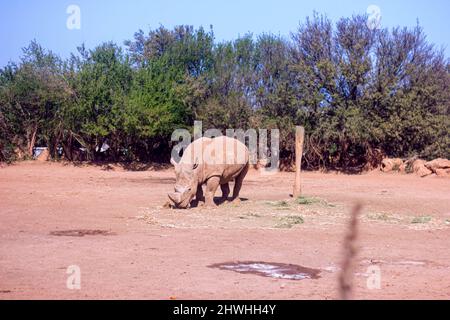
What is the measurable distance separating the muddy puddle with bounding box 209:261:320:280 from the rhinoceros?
7.00m

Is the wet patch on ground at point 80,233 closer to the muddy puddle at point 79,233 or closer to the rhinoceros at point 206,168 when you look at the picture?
the muddy puddle at point 79,233

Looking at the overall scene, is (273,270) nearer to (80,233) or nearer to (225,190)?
(80,233)

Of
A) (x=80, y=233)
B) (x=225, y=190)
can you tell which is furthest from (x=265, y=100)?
(x=80, y=233)

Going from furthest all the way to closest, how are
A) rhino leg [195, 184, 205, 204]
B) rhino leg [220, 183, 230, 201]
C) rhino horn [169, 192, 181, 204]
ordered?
1. rhino leg [220, 183, 230, 201]
2. rhino leg [195, 184, 205, 204]
3. rhino horn [169, 192, 181, 204]

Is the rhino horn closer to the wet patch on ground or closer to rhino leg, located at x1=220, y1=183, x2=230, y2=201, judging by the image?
rhino leg, located at x1=220, y1=183, x2=230, y2=201

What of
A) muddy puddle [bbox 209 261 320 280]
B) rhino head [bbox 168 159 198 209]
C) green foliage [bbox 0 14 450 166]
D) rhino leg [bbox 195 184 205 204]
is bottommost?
muddy puddle [bbox 209 261 320 280]

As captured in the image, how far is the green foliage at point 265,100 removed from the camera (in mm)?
32062

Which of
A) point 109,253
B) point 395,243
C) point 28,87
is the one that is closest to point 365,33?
point 28,87

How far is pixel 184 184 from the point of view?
16344 mm

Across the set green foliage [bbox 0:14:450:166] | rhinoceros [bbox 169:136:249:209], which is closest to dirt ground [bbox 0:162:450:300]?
rhinoceros [bbox 169:136:249:209]

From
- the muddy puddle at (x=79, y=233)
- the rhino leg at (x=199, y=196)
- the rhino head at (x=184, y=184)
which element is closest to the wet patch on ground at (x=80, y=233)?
the muddy puddle at (x=79, y=233)

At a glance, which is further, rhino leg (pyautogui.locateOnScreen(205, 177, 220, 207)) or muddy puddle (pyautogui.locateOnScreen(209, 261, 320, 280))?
rhino leg (pyautogui.locateOnScreen(205, 177, 220, 207))

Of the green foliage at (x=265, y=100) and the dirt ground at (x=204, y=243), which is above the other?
the green foliage at (x=265, y=100)

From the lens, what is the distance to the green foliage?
32062 mm
